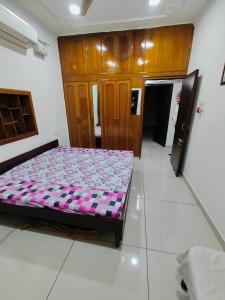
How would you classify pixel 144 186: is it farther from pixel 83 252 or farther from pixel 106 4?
pixel 106 4

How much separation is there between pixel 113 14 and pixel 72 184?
289cm

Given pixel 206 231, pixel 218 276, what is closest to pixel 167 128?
pixel 206 231

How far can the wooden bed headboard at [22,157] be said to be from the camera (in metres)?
2.01

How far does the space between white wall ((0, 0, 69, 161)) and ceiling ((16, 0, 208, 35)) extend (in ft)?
0.95

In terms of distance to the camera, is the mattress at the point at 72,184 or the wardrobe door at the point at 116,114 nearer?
the mattress at the point at 72,184

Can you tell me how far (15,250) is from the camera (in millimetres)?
1381

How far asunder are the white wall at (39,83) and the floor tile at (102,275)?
69.8 inches

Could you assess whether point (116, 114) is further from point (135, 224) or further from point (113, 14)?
point (135, 224)

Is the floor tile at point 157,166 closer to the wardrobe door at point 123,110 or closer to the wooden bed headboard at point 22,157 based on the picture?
the wardrobe door at point 123,110

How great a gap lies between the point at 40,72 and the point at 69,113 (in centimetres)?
113

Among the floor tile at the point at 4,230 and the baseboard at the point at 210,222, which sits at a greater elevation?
the baseboard at the point at 210,222

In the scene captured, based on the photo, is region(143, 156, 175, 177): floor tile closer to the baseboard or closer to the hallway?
the hallway

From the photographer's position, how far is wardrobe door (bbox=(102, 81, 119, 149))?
3.21 metres

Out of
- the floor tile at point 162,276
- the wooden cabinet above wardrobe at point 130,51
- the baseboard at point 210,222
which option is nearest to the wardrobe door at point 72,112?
the wooden cabinet above wardrobe at point 130,51
